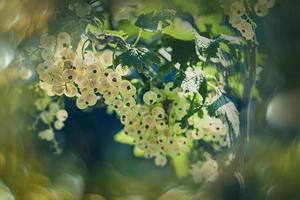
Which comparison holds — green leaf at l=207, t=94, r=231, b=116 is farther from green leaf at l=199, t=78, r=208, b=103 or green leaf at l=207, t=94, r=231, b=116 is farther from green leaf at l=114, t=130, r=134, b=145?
green leaf at l=114, t=130, r=134, b=145

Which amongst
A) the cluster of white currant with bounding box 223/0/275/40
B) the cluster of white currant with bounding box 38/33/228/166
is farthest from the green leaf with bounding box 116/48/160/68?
the cluster of white currant with bounding box 223/0/275/40

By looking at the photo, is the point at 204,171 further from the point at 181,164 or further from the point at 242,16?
the point at 242,16

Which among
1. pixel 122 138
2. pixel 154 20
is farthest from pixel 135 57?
pixel 122 138

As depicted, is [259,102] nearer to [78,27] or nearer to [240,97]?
[240,97]

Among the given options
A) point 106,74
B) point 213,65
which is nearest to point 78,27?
point 106,74

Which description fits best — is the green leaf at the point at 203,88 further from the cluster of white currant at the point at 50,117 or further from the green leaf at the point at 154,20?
the cluster of white currant at the point at 50,117

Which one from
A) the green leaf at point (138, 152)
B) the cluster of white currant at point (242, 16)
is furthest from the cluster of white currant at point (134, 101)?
Answer: the cluster of white currant at point (242, 16)

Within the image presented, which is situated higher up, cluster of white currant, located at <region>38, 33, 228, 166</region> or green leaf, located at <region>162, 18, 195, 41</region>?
green leaf, located at <region>162, 18, 195, 41</region>
